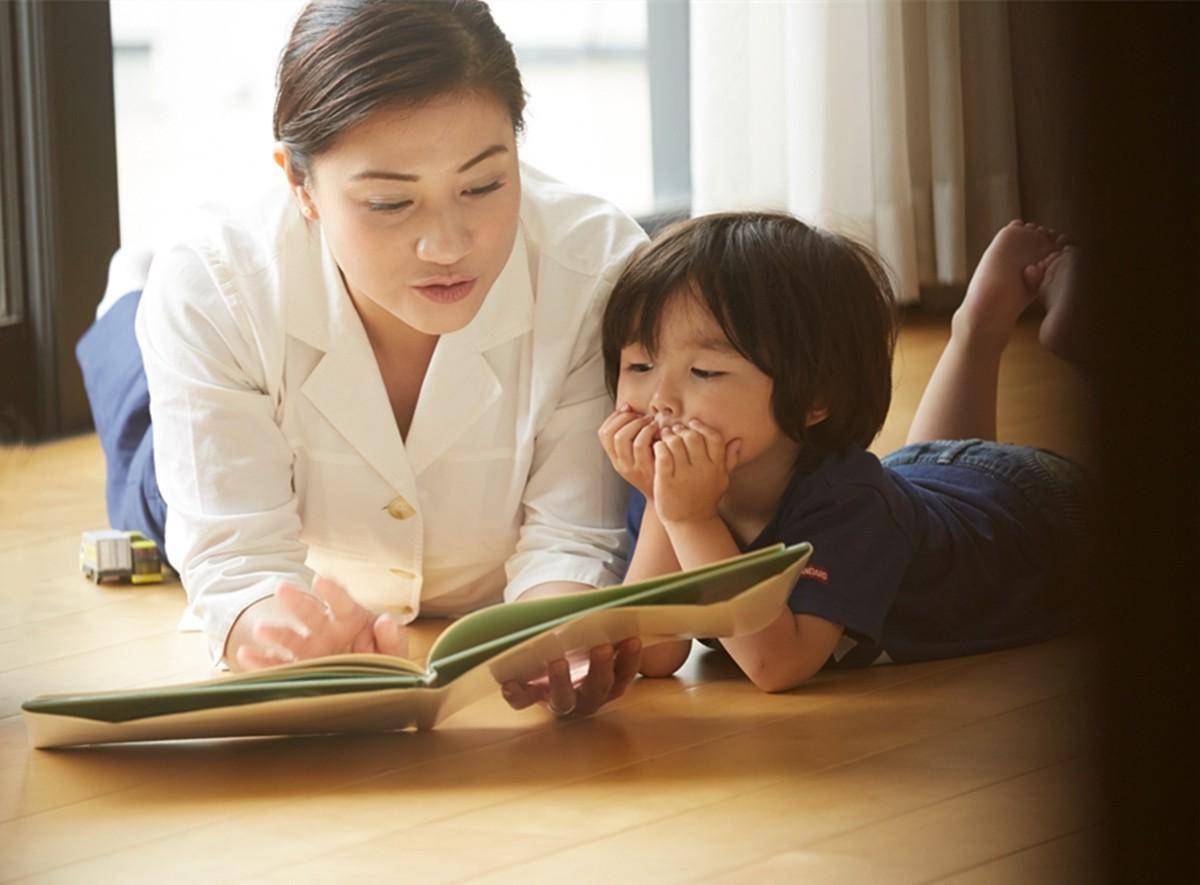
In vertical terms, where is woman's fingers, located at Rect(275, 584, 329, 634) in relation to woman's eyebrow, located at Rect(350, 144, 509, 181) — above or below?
below

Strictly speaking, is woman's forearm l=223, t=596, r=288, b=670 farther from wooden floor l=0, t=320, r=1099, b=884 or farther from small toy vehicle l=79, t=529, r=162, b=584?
small toy vehicle l=79, t=529, r=162, b=584

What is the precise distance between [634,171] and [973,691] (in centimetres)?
156

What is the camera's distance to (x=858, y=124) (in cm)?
200

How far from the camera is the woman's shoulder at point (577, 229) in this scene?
1.07 meters

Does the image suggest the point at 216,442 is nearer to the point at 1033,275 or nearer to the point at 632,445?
the point at 632,445

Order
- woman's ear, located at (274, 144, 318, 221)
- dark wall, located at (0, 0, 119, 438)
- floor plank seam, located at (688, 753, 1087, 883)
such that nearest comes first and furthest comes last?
floor plank seam, located at (688, 753, 1087, 883)
woman's ear, located at (274, 144, 318, 221)
dark wall, located at (0, 0, 119, 438)

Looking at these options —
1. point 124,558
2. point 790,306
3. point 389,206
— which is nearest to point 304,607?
point 389,206

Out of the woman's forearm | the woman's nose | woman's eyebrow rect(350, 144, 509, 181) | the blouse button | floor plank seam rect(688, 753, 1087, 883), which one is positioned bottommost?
floor plank seam rect(688, 753, 1087, 883)

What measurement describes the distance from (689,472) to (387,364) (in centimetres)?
27

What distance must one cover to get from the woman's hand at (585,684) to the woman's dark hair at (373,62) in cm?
33

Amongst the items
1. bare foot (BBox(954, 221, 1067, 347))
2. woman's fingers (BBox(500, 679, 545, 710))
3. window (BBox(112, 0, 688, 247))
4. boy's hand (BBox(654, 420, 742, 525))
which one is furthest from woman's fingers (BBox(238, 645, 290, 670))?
window (BBox(112, 0, 688, 247))

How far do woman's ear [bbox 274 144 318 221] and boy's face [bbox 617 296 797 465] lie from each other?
231 millimetres

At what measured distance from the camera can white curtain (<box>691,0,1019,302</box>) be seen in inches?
68.3

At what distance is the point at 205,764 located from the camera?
0.82 metres
